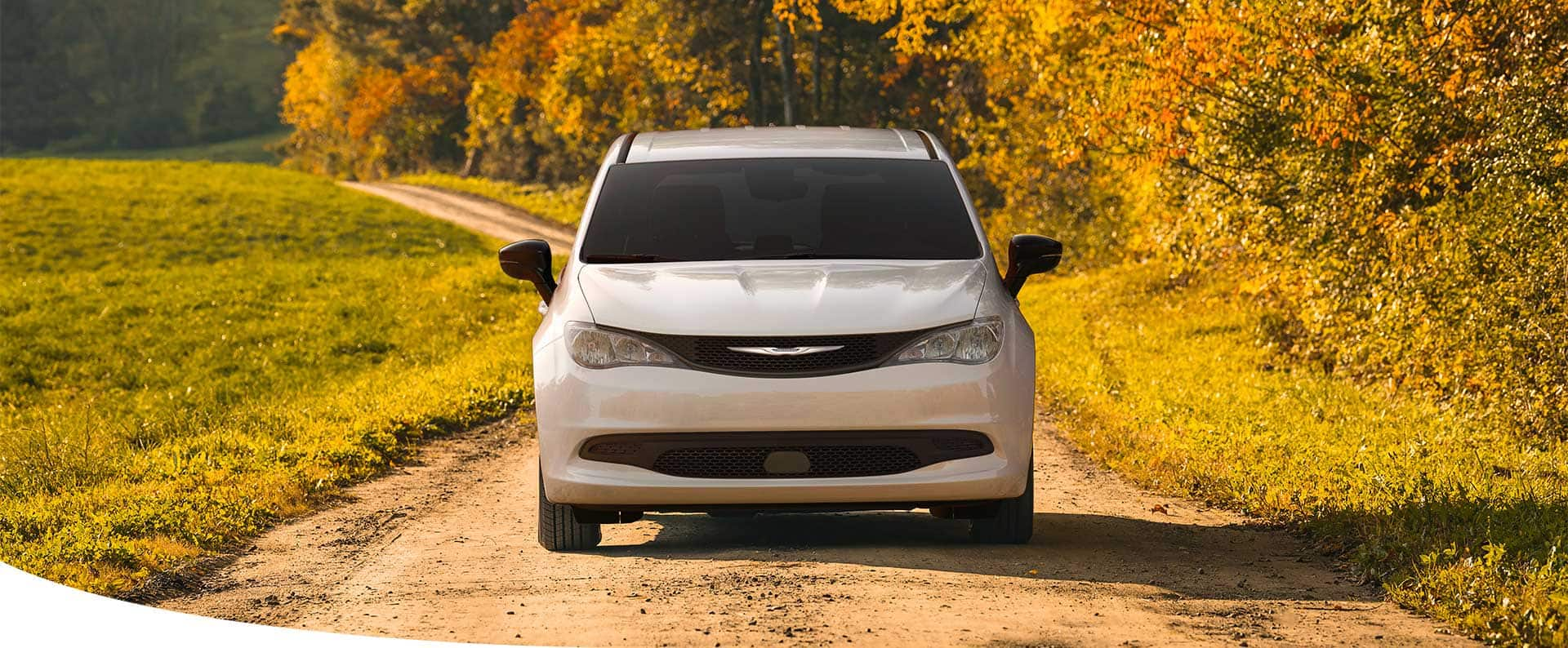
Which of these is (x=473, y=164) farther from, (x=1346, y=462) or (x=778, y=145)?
(x=778, y=145)

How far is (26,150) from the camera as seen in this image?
106 metres

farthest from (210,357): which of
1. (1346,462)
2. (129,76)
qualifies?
(129,76)

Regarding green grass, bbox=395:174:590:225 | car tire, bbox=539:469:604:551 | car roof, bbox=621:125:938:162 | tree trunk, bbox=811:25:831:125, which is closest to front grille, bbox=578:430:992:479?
car tire, bbox=539:469:604:551

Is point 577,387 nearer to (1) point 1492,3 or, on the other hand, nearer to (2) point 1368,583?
(2) point 1368,583

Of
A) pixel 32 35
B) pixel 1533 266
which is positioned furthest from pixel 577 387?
pixel 32 35

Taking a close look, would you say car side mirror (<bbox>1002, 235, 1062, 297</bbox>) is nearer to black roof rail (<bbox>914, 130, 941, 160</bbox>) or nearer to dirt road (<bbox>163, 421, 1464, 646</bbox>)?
black roof rail (<bbox>914, 130, 941, 160</bbox>)

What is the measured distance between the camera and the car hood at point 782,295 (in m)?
6.70

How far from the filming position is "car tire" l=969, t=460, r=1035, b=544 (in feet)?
24.3

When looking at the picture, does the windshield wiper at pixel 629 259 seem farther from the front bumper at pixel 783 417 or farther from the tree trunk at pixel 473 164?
the tree trunk at pixel 473 164

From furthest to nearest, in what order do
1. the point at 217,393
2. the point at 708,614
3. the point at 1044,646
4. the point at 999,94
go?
the point at 999,94
the point at 217,393
the point at 708,614
the point at 1044,646

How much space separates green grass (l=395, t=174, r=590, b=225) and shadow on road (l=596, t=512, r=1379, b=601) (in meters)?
31.9

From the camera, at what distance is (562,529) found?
738cm

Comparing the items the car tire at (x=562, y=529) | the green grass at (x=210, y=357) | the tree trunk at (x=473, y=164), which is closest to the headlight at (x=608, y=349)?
the car tire at (x=562, y=529)

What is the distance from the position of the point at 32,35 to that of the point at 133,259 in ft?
265
